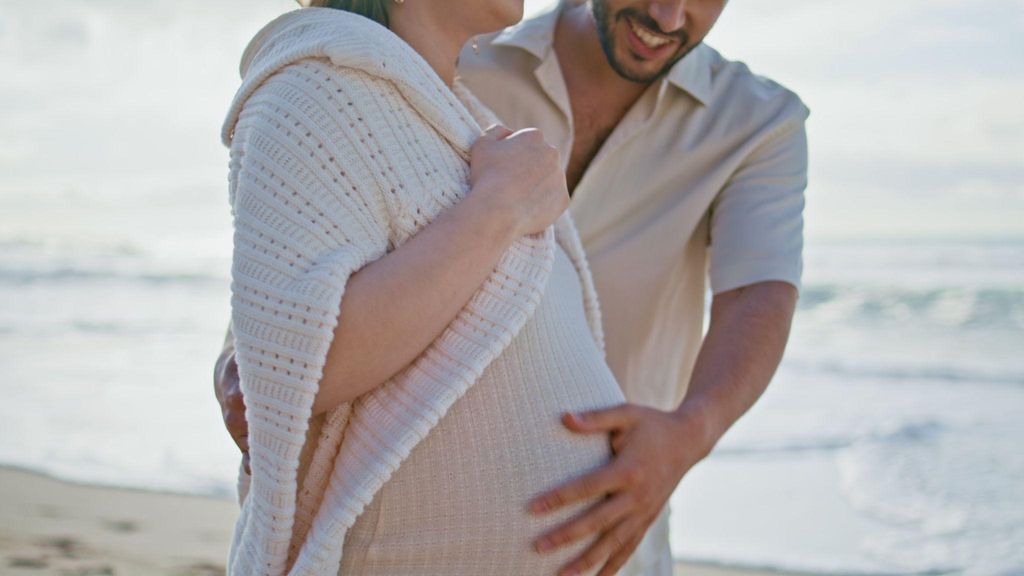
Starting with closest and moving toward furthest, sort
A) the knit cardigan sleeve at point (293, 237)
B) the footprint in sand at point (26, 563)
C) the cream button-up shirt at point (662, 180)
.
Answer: the knit cardigan sleeve at point (293, 237) → the cream button-up shirt at point (662, 180) → the footprint in sand at point (26, 563)

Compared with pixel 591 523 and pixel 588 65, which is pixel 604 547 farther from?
pixel 588 65

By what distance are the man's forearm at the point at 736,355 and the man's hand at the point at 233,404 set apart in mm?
749

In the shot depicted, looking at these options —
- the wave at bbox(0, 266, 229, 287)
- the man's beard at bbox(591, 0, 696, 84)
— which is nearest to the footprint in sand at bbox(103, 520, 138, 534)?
the man's beard at bbox(591, 0, 696, 84)

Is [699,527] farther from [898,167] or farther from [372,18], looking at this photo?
[898,167]

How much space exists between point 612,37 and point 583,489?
1.32 meters

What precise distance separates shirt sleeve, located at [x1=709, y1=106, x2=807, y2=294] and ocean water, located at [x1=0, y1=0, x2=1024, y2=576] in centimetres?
143

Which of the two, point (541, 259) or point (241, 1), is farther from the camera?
point (241, 1)

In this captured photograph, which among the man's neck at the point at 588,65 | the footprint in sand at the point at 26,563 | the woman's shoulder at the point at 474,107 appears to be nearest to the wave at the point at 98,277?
the footprint in sand at the point at 26,563

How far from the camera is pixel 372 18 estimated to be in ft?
5.73

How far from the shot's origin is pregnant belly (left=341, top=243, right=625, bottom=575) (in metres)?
1.53

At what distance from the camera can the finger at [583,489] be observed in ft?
5.18

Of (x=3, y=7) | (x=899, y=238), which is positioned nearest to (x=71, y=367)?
(x=3, y=7)

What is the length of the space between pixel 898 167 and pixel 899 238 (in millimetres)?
1438

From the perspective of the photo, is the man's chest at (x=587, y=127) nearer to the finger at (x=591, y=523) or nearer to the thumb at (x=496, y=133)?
the thumb at (x=496, y=133)
